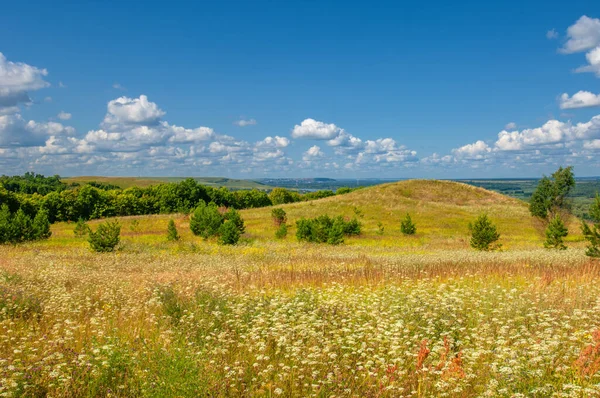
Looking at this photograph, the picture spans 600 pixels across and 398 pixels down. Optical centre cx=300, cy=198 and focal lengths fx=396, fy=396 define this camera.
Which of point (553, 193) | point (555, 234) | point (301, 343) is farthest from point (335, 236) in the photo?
point (301, 343)

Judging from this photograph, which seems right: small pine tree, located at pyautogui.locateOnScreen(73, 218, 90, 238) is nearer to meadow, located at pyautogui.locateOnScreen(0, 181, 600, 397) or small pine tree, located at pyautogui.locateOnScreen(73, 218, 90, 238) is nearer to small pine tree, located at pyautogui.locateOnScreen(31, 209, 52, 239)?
small pine tree, located at pyautogui.locateOnScreen(31, 209, 52, 239)

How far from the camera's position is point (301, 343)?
5.36 metres

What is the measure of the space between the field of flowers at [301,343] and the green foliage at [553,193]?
120 feet

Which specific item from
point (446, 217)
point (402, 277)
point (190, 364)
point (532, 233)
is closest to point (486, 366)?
point (190, 364)

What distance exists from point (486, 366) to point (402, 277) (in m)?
6.06

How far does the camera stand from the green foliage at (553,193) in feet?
136

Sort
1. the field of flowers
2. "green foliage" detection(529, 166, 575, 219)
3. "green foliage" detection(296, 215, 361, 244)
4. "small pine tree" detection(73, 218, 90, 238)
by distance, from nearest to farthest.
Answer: the field of flowers, "green foliage" detection(296, 215, 361, 244), "small pine tree" detection(73, 218, 90, 238), "green foliage" detection(529, 166, 575, 219)

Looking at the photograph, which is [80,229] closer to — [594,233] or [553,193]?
[594,233]

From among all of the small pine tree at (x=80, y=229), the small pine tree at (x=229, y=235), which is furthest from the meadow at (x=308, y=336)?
the small pine tree at (x=80, y=229)

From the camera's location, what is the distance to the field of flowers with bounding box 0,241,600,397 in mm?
4457

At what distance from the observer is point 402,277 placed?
11.0 m

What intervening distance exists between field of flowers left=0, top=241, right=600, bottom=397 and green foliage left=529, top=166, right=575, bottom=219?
36.5 meters

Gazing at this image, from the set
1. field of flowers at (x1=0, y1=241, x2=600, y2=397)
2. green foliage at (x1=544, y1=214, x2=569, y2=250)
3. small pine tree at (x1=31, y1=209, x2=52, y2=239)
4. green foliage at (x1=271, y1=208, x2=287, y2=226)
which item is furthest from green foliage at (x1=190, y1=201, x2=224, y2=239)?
green foliage at (x1=544, y1=214, x2=569, y2=250)

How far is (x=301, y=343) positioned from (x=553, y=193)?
45.4 meters
